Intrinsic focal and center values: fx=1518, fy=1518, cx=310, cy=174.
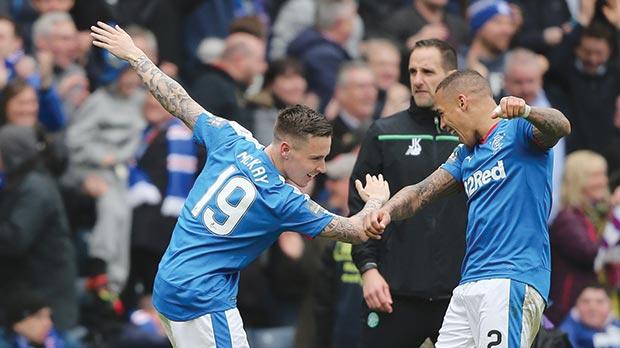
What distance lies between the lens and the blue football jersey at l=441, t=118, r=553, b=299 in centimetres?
841

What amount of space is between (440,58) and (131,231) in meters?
4.65

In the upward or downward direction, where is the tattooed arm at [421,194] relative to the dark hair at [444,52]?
downward

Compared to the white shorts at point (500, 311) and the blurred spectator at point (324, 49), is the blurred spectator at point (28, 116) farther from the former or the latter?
the white shorts at point (500, 311)

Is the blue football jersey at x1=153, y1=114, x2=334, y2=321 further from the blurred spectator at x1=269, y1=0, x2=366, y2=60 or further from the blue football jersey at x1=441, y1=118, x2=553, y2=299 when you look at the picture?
the blurred spectator at x1=269, y1=0, x2=366, y2=60

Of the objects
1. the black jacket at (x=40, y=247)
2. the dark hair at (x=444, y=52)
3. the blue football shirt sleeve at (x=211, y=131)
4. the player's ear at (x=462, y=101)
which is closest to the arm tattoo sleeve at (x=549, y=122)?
the player's ear at (x=462, y=101)

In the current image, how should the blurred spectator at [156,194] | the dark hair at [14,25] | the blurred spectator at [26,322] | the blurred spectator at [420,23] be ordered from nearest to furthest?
the blurred spectator at [26,322] < the blurred spectator at [156,194] < the dark hair at [14,25] < the blurred spectator at [420,23]

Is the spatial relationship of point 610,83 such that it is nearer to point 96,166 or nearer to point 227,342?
point 96,166

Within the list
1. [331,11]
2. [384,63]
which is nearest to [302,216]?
[384,63]

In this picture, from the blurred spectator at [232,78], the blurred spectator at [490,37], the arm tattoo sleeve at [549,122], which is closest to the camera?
the arm tattoo sleeve at [549,122]

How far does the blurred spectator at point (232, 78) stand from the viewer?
13.2 m

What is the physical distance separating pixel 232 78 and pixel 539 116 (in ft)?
19.6

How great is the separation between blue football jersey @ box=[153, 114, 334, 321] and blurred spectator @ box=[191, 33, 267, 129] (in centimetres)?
481

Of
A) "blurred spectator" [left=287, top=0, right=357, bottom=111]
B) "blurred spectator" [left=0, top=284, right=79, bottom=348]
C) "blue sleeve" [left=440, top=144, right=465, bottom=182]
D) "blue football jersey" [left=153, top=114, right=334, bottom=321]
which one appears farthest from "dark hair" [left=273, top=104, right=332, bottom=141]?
"blurred spectator" [left=287, top=0, right=357, bottom=111]

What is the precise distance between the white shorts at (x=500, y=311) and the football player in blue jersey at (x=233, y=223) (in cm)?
68
